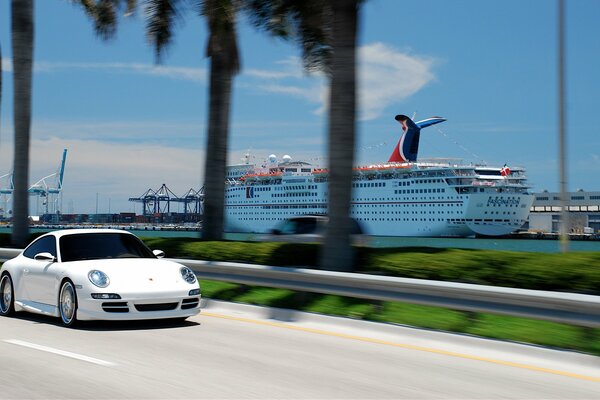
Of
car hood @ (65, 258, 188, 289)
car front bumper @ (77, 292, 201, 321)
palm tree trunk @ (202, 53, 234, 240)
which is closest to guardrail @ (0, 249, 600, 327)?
car hood @ (65, 258, 188, 289)

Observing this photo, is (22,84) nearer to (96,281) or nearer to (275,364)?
(96,281)

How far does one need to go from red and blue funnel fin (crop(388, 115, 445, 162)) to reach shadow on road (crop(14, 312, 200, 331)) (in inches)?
3333

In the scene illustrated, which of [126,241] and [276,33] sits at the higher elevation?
[276,33]

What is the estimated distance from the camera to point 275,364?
23.7 feet

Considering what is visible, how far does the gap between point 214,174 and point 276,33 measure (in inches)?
158

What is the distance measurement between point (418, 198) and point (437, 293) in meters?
72.9

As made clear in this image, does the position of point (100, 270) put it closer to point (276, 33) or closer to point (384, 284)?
point (384, 284)

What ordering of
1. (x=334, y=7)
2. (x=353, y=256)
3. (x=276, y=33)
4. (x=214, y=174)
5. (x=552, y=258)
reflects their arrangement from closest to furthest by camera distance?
(x=552, y=258)
(x=353, y=256)
(x=334, y=7)
(x=276, y=33)
(x=214, y=174)

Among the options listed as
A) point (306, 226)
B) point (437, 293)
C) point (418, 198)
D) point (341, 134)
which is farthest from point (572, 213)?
point (437, 293)

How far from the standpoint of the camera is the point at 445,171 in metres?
80.2

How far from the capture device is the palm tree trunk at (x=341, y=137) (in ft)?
42.2

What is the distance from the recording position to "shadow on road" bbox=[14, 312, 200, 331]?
9508 mm

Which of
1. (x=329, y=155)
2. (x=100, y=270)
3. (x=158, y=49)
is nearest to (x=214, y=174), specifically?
(x=158, y=49)

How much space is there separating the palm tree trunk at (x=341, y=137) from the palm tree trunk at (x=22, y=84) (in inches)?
460
